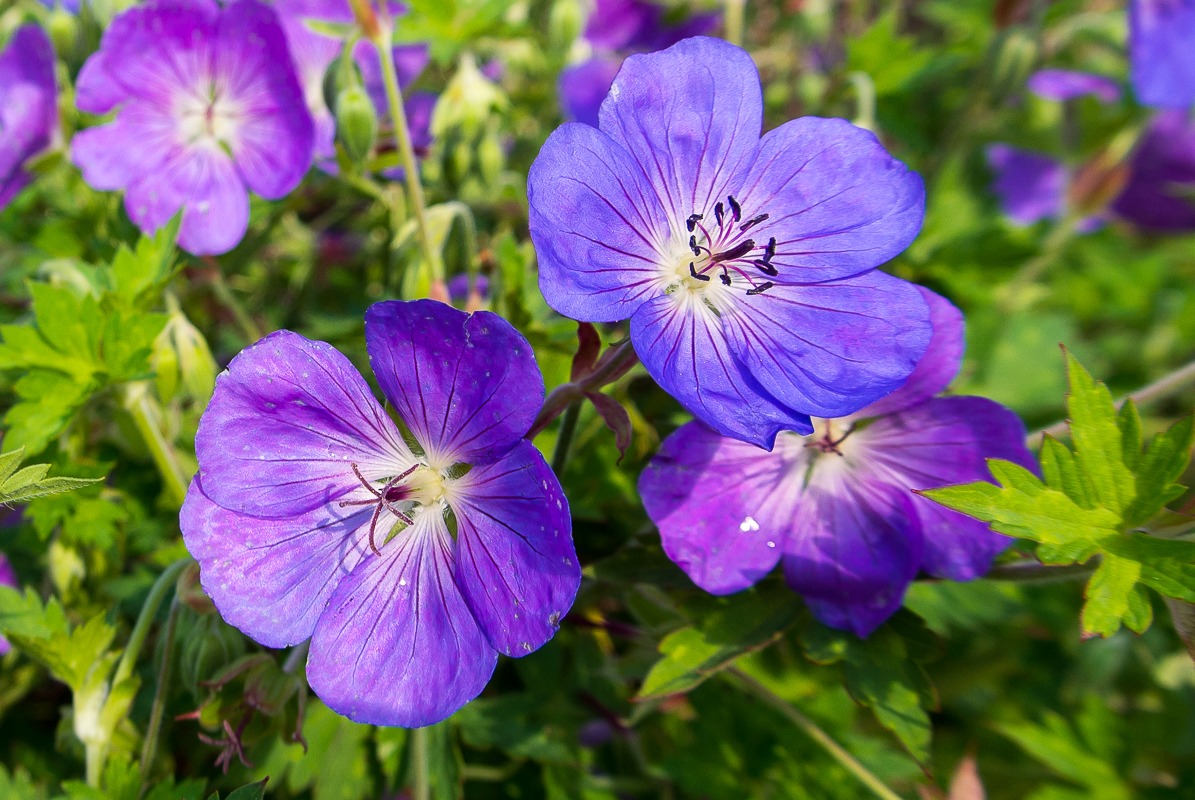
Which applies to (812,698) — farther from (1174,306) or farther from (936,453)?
(1174,306)

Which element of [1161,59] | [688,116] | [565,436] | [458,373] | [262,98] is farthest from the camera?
[1161,59]

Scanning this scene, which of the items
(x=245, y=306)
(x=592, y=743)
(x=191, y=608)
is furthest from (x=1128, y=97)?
(x=191, y=608)

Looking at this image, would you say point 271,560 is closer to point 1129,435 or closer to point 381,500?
point 381,500

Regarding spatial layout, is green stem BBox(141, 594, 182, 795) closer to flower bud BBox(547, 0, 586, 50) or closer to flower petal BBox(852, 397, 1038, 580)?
flower petal BBox(852, 397, 1038, 580)

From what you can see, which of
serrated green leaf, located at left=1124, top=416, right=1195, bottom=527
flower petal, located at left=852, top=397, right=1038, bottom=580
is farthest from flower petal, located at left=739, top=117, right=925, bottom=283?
serrated green leaf, located at left=1124, top=416, right=1195, bottom=527

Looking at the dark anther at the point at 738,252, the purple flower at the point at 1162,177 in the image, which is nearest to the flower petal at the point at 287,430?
the dark anther at the point at 738,252

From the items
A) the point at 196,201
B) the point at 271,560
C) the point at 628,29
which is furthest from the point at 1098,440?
the point at 628,29
